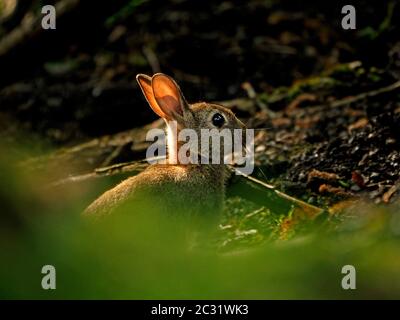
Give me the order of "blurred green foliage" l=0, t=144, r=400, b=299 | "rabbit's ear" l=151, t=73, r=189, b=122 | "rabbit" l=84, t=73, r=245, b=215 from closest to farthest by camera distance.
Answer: "blurred green foliage" l=0, t=144, r=400, b=299 → "rabbit" l=84, t=73, r=245, b=215 → "rabbit's ear" l=151, t=73, r=189, b=122

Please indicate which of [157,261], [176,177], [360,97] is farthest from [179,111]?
[157,261]

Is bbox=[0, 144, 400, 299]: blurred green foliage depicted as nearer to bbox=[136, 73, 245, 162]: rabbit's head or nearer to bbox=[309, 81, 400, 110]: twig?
bbox=[136, 73, 245, 162]: rabbit's head

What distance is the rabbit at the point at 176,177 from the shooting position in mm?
4578

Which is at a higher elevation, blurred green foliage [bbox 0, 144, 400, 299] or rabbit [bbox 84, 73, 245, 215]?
rabbit [bbox 84, 73, 245, 215]

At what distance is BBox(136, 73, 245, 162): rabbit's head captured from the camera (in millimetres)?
5387

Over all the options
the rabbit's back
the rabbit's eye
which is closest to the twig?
the rabbit's eye

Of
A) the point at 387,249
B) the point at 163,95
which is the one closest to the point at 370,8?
the point at 163,95

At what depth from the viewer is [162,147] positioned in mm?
6547

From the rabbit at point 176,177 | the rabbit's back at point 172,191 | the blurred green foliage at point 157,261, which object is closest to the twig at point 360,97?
the rabbit at point 176,177

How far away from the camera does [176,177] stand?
5035 millimetres

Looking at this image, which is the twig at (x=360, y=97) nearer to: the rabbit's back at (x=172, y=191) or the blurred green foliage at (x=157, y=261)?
the rabbit's back at (x=172, y=191)

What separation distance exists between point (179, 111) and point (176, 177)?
2.48 ft

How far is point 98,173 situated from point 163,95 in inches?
30.8

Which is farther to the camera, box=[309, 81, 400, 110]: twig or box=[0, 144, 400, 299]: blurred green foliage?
box=[309, 81, 400, 110]: twig
